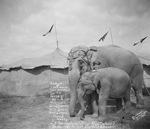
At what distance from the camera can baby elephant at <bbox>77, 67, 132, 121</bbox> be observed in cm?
360

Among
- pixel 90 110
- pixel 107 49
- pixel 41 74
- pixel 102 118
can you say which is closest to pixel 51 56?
pixel 41 74

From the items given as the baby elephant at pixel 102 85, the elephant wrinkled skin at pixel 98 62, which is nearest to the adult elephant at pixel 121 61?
the elephant wrinkled skin at pixel 98 62

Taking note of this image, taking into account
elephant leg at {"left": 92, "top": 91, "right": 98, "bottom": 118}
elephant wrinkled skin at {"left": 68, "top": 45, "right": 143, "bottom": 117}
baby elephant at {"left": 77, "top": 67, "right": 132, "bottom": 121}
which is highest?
elephant wrinkled skin at {"left": 68, "top": 45, "right": 143, "bottom": 117}

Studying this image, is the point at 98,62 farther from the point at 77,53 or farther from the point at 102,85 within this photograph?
the point at 102,85

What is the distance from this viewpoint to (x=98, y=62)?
4.15 metres

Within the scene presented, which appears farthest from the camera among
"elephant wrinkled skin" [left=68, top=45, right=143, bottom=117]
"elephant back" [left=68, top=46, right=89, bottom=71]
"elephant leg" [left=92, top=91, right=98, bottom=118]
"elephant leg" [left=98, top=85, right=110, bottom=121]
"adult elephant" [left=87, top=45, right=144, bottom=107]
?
"adult elephant" [left=87, top=45, right=144, bottom=107]

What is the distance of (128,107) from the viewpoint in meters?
4.08

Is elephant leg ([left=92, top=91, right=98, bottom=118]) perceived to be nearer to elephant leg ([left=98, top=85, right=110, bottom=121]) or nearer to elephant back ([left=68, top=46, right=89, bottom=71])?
elephant leg ([left=98, top=85, right=110, bottom=121])

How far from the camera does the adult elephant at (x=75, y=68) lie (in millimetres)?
3833

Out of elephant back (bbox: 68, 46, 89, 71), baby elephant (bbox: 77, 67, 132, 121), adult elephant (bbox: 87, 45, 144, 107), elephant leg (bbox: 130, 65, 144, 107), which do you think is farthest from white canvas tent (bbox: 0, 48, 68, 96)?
baby elephant (bbox: 77, 67, 132, 121)

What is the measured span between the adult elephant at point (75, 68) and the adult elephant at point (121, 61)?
0.23 meters

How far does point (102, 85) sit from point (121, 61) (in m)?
1.45

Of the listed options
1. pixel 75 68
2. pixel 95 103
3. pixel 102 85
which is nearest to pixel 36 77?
pixel 75 68

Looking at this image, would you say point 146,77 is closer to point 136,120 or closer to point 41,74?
point 41,74
